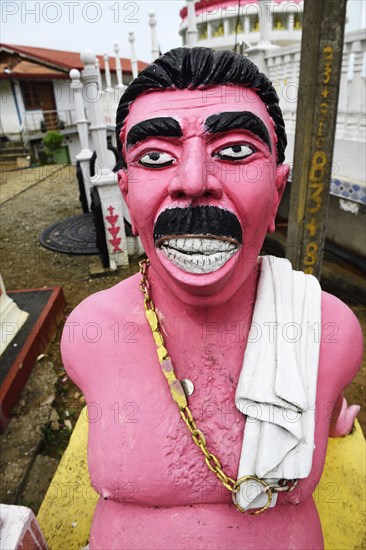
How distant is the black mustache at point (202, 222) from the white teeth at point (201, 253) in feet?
0.08

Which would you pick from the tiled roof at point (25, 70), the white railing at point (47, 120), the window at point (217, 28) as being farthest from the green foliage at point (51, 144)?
the window at point (217, 28)

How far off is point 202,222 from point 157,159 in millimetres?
243

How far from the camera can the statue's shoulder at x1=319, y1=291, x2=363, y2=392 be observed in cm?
143

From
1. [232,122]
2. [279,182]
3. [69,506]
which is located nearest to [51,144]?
[69,506]

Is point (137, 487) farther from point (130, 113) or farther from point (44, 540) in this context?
point (130, 113)

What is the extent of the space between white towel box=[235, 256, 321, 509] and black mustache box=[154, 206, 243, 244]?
15.6 inches

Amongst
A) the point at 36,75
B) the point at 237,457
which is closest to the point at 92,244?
the point at 237,457

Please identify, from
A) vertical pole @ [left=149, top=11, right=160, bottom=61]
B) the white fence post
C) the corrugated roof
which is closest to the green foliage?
the corrugated roof

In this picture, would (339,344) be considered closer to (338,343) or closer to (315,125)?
(338,343)

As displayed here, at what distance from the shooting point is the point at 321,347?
1.44 metres

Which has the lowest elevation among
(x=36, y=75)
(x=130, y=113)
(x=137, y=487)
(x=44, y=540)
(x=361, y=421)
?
(x=361, y=421)

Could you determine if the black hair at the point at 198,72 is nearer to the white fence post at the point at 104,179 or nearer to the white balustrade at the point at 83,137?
the white fence post at the point at 104,179

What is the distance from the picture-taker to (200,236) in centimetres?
114

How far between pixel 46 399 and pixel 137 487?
93.0 inches
